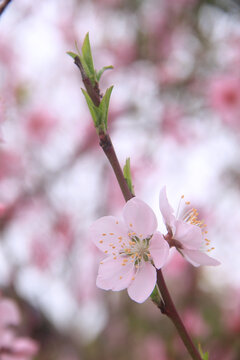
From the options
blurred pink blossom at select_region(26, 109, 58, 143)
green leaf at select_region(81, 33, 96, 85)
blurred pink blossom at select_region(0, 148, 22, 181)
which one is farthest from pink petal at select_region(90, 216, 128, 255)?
blurred pink blossom at select_region(26, 109, 58, 143)

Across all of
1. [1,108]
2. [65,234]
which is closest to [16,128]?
[65,234]

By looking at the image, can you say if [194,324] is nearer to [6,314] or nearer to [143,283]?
[6,314]

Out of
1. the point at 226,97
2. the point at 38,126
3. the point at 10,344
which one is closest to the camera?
the point at 10,344

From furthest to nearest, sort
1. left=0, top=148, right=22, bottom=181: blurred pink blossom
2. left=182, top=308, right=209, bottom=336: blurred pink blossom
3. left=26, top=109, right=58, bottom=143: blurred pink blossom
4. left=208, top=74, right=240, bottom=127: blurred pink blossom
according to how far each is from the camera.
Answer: left=26, top=109, right=58, bottom=143: blurred pink blossom
left=0, top=148, right=22, bottom=181: blurred pink blossom
left=208, top=74, right=240, bottom=127: blurred pink blossom
left=182, top=308, right=209, bottom=336: blurred pink blossom

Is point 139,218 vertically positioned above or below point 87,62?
below

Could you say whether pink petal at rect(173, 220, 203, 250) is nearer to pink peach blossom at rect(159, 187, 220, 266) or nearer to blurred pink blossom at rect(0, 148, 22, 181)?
pink peach blossom at rect(159, 187, 220, 266)

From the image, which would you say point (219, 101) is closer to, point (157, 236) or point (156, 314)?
point (156, 314)

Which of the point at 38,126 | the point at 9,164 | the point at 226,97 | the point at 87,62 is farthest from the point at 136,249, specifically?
the point at 38,126
